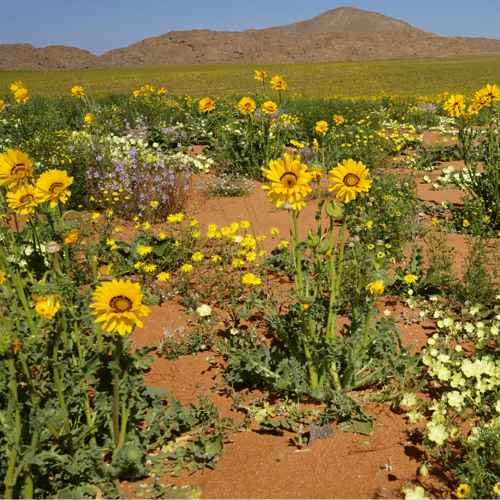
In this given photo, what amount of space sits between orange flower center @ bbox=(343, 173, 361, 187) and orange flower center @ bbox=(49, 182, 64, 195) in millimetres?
1450

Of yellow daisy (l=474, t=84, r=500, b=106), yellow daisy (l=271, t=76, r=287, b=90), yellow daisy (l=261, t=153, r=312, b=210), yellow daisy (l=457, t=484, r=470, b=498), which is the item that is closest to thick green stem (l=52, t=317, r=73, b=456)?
yellow daisy (l=261, t=153, r=312, b=210)

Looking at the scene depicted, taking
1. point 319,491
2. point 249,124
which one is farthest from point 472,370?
point 249,124

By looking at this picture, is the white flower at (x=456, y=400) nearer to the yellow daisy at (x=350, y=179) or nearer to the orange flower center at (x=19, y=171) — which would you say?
the yellow daisy at (x=350, y=179)

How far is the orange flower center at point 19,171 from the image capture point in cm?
196

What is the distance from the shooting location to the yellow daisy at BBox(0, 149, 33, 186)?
1965 mm

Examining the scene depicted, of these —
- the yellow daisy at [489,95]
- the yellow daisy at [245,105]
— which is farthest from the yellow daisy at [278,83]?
the yellow daisy at [489,95]

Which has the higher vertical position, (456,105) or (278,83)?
(278,83)

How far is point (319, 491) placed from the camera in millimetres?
1839

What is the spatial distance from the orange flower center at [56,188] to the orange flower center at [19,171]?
0.46ft

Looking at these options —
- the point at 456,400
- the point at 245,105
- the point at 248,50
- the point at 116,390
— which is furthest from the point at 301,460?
the point at 248,50

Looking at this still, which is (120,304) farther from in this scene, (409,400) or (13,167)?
(409,400)

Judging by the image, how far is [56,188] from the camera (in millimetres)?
1974

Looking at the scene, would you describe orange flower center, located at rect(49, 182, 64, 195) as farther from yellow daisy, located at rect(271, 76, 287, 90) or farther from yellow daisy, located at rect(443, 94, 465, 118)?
yellow daisy, located at rect(271, 76, 287, 90)

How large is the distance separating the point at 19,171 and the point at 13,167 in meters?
0.05
